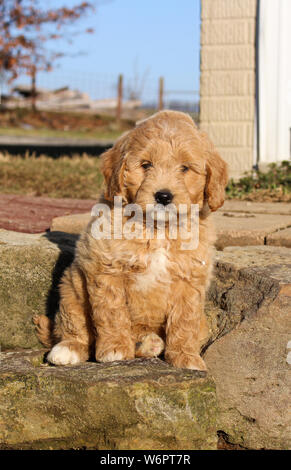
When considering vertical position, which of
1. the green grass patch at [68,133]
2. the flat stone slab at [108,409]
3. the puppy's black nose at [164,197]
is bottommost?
the flat stone slab at [108,409]

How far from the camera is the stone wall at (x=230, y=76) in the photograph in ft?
26.7

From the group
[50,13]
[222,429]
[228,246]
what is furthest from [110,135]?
[222,429]

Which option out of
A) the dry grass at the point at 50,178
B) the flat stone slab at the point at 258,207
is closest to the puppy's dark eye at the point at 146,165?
the flat stone slab at the point at 258,207

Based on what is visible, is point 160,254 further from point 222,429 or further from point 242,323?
point 222,429

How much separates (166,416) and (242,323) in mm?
919

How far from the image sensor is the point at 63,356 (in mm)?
3191

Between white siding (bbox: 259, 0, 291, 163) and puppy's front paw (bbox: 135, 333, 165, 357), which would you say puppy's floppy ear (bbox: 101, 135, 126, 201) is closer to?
puppy's front paw (bbox: 135, 333, 165, 357)

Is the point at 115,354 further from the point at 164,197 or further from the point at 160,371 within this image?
the point at 164,197

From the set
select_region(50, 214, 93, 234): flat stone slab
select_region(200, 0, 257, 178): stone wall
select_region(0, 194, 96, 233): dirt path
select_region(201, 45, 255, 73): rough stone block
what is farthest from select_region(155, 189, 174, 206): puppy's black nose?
select_region(201, 45, 255, 73): rough stone block

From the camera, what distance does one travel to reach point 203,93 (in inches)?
333

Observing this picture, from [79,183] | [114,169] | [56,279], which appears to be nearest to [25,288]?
[56,279]

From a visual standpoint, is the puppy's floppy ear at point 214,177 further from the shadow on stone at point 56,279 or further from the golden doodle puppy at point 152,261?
the shadow on stone at point 56,279

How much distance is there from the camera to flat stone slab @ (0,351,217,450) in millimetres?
2676

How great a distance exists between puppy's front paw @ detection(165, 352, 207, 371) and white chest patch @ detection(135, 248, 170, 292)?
1.18 feet
